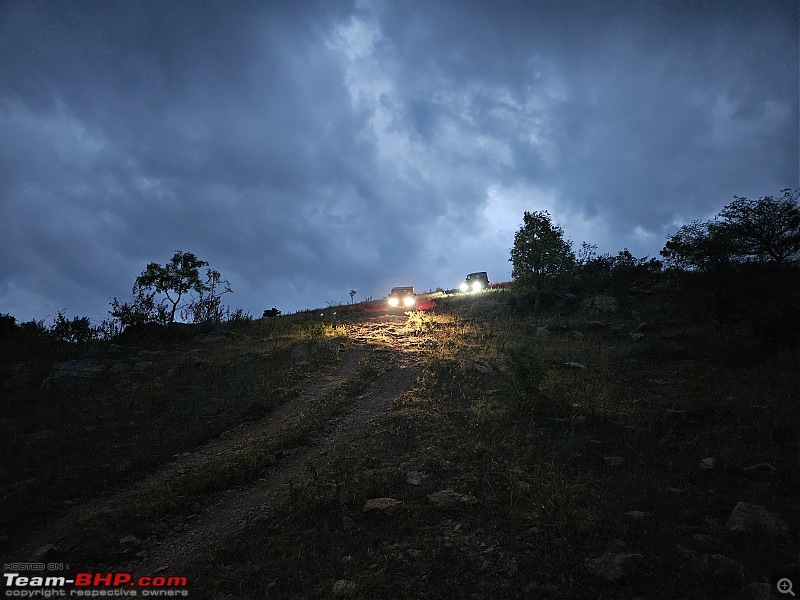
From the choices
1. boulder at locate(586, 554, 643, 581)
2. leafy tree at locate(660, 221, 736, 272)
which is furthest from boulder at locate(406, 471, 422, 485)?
leafy tree at locate(660, 221, 736, 272)

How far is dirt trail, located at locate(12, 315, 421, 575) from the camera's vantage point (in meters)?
6.94

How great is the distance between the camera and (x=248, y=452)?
1035 centimetres

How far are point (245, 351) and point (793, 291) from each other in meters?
29.1

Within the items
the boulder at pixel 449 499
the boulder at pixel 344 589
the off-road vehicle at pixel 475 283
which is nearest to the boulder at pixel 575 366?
the boulder at pixel 449 499

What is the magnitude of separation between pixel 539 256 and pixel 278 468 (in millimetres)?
28146

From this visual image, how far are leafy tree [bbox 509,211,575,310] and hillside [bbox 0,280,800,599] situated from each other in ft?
42.2

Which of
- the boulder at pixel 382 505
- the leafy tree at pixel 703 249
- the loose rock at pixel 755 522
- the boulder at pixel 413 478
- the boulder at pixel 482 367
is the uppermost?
the leafy tree at pixel 703 249

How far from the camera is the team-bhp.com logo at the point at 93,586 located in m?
5.72

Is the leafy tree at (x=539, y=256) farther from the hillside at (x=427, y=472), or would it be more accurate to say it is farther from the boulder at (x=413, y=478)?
the boulder at (x=413, y=478)

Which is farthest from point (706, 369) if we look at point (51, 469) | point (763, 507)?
point (51, 469)

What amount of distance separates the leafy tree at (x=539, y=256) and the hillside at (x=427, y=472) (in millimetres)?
12852

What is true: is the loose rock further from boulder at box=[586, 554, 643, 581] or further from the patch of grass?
boulder at box=[586, 554, 643, 581]

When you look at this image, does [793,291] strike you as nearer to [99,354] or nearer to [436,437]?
[436,437]

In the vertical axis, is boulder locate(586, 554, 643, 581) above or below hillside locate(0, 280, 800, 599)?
below
